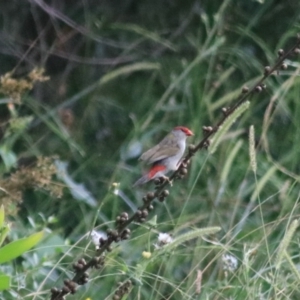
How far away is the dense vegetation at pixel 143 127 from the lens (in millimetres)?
2682

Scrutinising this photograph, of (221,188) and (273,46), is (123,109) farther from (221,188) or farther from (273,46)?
(221,188)

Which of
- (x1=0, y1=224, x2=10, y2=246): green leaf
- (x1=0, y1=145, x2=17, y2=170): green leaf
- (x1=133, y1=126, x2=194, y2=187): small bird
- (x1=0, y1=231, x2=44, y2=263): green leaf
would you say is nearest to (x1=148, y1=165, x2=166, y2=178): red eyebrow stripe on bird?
(x1=133, y1=126, x2=194, y2=187): small bird

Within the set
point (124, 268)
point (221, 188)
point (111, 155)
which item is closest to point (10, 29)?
point (111, 155)

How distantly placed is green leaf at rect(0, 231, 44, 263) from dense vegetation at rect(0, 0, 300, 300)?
0.83m

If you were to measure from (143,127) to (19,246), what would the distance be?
1.96 m

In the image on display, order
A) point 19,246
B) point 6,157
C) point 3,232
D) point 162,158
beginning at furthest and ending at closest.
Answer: point 6,157 → point 162,158 → point 3,232 → point 19,246

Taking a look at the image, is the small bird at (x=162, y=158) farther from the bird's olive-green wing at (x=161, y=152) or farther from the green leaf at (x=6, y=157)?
the green leaf at (x=6, y=157)

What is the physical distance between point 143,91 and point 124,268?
8.32ft

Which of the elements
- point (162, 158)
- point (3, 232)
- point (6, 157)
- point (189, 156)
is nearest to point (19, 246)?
point (3, 232)

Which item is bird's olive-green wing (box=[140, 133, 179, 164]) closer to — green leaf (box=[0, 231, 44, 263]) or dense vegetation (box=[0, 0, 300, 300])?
dense vegetation (box=[0, 0, 300, 300])

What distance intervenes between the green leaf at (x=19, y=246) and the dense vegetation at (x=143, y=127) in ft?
2.71

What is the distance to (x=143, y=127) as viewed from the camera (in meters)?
3.31

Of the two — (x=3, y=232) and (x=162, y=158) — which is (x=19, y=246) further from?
(x=162, y=158)

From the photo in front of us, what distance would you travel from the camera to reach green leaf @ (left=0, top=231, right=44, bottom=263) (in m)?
1.34
